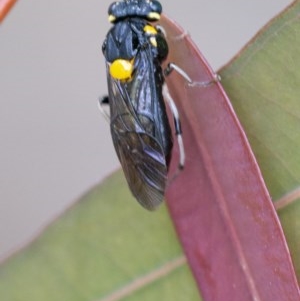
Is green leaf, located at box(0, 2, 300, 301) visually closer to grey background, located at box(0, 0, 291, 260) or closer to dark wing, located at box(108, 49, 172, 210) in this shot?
dark wing, located at box(108, 49, 172, 210)

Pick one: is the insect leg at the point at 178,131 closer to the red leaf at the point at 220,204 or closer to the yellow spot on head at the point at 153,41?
the red leaf at the point at 220,204

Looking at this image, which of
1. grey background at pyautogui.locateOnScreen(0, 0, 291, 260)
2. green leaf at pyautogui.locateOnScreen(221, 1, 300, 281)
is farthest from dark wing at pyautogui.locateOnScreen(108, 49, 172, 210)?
grey background at pyautogui.locateOnScreen(0, 0, 291, 260)

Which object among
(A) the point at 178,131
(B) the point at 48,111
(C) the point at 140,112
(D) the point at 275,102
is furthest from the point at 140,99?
(B) the point at 48,111

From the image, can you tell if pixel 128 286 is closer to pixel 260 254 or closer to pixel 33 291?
pixel 33 291

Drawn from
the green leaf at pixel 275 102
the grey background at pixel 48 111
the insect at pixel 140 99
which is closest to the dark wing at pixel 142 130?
the insect at pixel 140 99

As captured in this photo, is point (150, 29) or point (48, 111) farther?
point (48, 111)

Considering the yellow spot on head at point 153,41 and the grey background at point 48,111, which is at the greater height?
the yellow spot on head at point 153,41

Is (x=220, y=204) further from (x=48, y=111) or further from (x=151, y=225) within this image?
(x=48, y=111)
